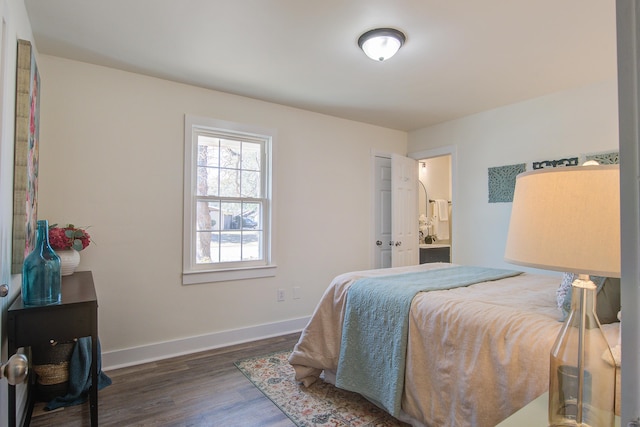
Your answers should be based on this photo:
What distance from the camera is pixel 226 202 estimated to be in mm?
3471

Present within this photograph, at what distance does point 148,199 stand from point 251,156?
1.11 meters

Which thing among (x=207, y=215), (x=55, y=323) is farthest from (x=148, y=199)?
(x=55, y=323)

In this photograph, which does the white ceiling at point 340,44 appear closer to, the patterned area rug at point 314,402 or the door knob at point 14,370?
the door knob at point 14,370

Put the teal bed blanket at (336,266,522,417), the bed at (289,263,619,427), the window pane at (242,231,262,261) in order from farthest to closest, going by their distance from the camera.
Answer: the window pane at (242,231,262,261)
the teal bed blanket at (336,266,522,417)
the bed at (289,263,619,427)

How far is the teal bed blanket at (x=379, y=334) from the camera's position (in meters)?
1.90

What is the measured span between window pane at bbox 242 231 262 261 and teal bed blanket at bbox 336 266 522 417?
1.58 metres

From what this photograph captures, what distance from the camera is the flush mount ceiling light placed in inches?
88.8

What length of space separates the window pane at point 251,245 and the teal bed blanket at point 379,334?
1.58 m

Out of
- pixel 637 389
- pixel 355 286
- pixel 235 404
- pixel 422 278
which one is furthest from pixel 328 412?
pixel 637 389

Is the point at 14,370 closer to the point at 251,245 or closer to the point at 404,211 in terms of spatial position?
the point at 251,245

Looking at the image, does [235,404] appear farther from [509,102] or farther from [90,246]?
[509,102]

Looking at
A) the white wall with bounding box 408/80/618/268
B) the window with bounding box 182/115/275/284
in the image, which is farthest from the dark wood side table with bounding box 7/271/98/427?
the white wall with bounding box 408/80/618/268

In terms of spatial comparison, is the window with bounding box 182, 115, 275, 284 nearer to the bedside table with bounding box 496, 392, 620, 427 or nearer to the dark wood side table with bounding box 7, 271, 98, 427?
the dark wood side table with bounding box 7, 271, 98, 427

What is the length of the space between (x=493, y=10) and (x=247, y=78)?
6.42 feet
